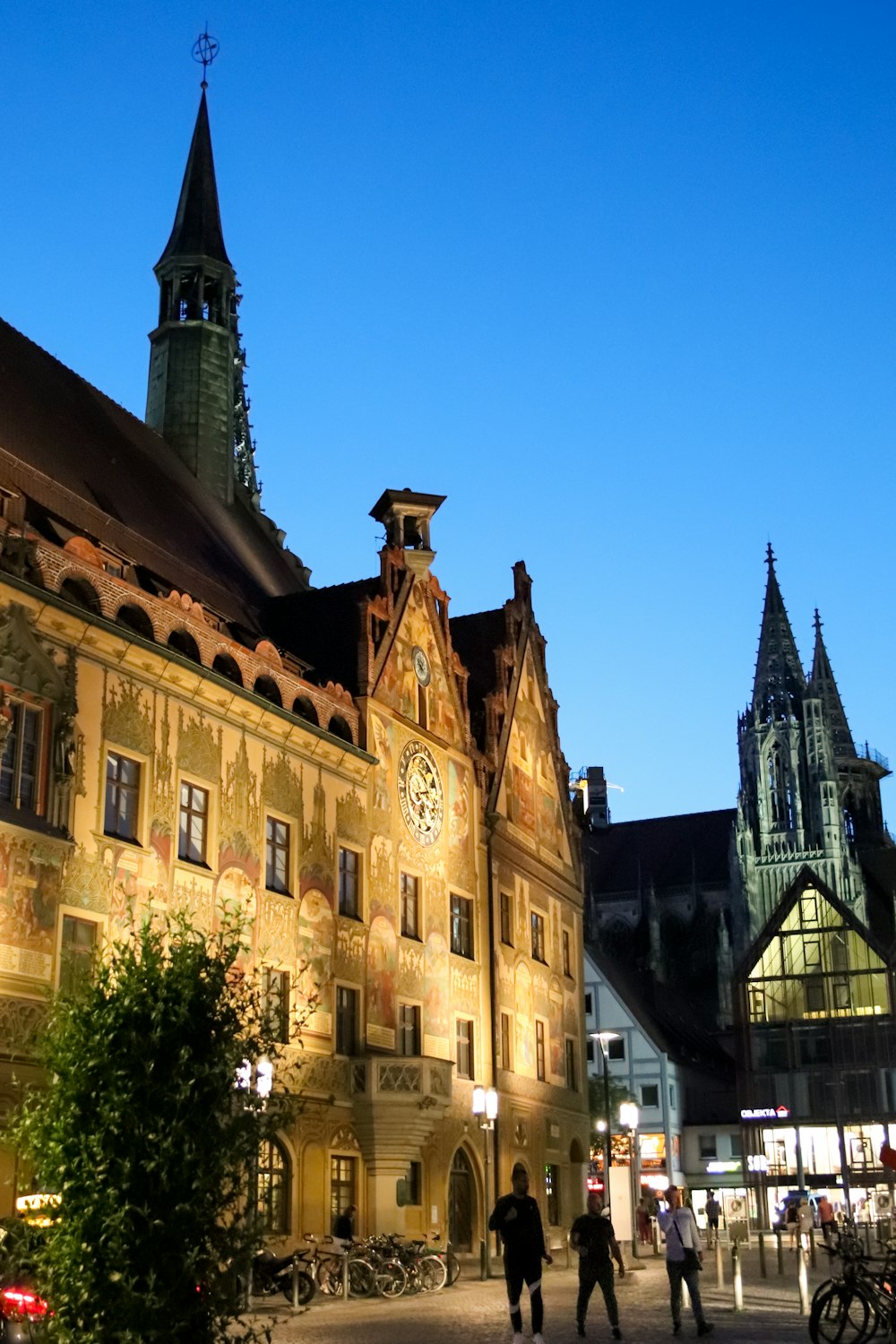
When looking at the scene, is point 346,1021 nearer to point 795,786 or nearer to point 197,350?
point 197,350

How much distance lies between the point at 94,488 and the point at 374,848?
9370 mm

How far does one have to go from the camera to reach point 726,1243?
45.5 m

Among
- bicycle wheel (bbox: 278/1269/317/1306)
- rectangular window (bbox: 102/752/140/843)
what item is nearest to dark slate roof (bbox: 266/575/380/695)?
rectangular window (bbox: 102/752/140/843)

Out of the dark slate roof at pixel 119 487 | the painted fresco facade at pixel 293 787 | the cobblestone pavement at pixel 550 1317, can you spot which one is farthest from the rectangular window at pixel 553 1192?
the dark slate roof at pixel 119 487

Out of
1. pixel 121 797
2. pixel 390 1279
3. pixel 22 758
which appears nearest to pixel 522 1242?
pixel 390 1279

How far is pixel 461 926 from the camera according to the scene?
38.3 meters

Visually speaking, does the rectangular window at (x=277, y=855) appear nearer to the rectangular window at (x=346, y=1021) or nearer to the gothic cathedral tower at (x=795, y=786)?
the rectangular window at (x=346, y=1021)

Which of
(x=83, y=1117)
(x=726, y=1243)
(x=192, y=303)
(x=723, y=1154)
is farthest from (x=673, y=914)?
(x=83, y=1117)

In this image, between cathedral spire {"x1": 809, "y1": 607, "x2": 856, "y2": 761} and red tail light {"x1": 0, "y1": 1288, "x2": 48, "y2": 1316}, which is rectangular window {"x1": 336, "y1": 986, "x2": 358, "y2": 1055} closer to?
red tail light {"x1": 0, "y1": 1288, "x2": 48, "y2": 1316}

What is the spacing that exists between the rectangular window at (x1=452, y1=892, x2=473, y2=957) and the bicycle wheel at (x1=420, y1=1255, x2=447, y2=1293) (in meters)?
10.1

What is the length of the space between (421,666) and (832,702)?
4015 inches

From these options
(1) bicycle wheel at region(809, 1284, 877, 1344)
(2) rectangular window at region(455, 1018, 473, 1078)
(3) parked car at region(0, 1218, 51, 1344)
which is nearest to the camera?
(3) parked car at region(0, 1218, 51, 1344)

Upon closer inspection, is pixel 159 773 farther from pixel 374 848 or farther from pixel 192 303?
pixel 192 303

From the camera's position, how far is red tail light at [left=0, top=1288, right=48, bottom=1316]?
12.3 meters
